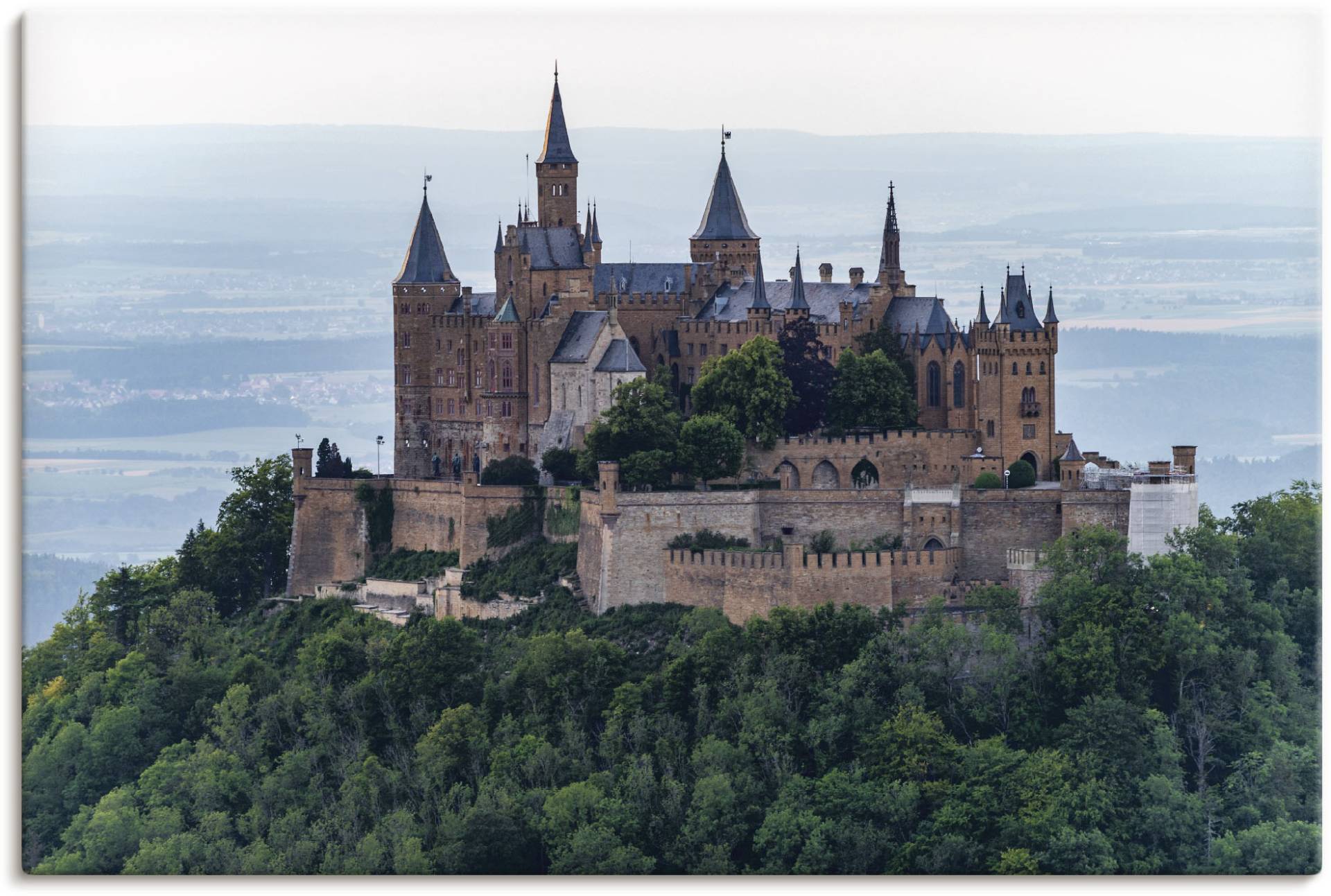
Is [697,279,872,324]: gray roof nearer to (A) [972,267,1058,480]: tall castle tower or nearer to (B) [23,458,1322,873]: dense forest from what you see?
(A) [972,267,1058,480]: tall castle tower

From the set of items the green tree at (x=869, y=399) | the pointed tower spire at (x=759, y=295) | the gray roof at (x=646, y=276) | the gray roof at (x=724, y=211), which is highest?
the gray roof at (x=724, y=211)

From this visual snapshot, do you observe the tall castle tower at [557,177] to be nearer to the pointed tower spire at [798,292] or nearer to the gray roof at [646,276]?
the gray roof at [646,276]

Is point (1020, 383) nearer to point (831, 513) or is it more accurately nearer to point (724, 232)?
point (831, 513)

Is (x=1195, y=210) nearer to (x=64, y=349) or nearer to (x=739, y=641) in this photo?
(x=739, y=641)

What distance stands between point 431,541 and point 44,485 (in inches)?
744

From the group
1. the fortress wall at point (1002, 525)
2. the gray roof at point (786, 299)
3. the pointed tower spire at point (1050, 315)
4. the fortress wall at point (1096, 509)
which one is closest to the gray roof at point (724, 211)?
the gray roof at point (786, 299)

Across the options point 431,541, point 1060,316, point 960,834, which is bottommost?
point 960,834

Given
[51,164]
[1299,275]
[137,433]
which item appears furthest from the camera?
[137,433]

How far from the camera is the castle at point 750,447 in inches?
2847

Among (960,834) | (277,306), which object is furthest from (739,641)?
(277,306)

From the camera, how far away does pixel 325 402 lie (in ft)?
314

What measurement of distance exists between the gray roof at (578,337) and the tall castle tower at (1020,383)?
8.84 meters

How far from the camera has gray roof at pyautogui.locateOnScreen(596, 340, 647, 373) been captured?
78.5 meters

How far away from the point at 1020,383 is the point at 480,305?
14.4 m
